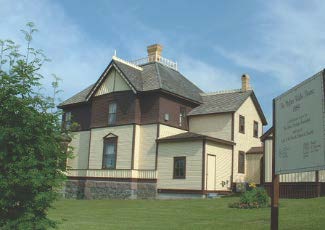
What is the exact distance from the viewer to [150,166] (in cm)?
3212

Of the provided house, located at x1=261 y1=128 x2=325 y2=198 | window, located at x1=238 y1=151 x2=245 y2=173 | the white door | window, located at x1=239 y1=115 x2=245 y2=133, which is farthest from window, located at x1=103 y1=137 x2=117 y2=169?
house, located at x1=261 y1=128 x2=325 y2=198

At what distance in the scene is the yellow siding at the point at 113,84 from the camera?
34.0 m

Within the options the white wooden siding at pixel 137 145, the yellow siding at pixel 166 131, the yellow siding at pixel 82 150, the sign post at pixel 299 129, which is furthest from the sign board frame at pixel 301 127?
the yellow siding at pixel 82 150

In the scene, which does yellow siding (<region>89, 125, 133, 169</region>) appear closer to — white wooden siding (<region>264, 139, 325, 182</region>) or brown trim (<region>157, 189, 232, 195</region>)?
brown trim (<region>157, 189, 232, 195</region>)

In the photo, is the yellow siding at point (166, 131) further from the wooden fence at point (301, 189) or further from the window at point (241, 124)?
the wooden fence at point (301, 189)

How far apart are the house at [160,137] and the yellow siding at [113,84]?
0.07 metres

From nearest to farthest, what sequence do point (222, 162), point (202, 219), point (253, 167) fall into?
point (202, 219), point (222, 162), point (253, 167)

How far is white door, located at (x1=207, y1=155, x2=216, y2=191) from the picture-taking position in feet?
98.5

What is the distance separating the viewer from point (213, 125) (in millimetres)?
34094

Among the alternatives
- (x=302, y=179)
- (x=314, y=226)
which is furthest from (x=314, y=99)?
(x=302, y=179)

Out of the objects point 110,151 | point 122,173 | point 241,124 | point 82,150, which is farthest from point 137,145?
point 241,124

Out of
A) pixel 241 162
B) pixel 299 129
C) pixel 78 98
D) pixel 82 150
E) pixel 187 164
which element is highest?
pixel 78 98

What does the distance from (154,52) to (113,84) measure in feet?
18.2

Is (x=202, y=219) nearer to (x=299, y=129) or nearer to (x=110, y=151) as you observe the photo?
(x=299, y=129)
